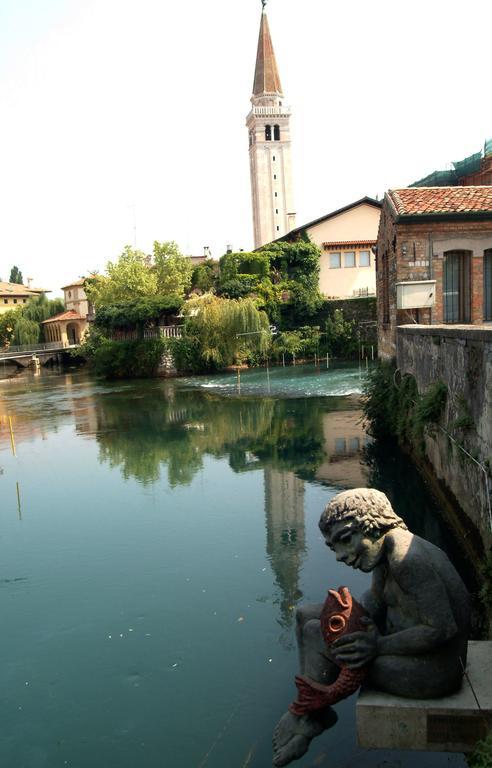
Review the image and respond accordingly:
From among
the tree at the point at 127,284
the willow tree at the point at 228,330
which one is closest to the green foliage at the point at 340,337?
the willow tree at the point at 228,330

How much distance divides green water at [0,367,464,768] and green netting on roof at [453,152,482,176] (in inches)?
912

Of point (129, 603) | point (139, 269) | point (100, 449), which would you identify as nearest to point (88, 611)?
point (129, 603)

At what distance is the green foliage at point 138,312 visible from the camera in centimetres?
4166

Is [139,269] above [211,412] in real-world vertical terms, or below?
above

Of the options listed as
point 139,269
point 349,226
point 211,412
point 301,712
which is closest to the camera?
point 301,712

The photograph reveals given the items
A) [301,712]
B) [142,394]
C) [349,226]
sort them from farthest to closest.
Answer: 1. [349,226]
2. [142,394]
3. [301,712]

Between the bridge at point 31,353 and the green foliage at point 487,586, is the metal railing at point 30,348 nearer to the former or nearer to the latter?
the bridge at point 31,353

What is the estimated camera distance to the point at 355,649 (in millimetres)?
3242

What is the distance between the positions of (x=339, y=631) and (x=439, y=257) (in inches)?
595

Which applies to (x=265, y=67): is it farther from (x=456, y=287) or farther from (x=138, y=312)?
(x=456, y=287)

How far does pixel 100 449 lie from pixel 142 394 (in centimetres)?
1323

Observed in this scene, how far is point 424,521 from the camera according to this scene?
967 centimetres

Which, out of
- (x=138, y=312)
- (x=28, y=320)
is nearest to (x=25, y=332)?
(x=28, y=320)

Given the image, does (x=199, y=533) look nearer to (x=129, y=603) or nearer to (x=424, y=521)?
(x=129, y=603)
